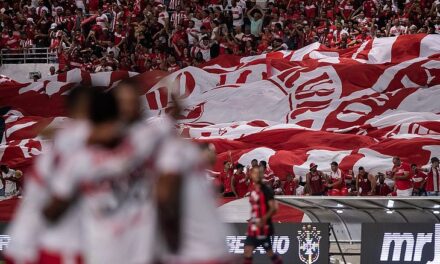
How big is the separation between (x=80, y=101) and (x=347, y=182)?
17514 millimetres

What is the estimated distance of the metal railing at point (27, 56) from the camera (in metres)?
32.8

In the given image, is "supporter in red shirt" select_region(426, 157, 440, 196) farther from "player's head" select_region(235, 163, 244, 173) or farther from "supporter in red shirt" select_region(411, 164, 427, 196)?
"player's head" select_region(235, 163, 244, 173)

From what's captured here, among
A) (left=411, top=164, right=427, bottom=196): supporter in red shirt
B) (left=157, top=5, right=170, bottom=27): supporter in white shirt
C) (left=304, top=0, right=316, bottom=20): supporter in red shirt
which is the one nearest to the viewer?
(left=411, top=164, right=427, bottom=196): supporter in red shirt

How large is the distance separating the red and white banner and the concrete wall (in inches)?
34.3

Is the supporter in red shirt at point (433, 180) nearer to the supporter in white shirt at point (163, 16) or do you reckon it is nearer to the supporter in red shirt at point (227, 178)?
the supporter in red shirt at point (227, 178)

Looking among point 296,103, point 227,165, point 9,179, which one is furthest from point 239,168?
point 296,103

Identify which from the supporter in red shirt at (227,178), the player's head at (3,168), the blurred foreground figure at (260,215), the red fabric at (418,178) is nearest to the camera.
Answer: the blurred foreground figure at (260,215)

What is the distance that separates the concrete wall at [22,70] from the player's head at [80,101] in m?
27.7

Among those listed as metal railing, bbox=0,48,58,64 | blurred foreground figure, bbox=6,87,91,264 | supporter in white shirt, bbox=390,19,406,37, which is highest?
blurred foreground figure, bbox=6,87,91,264

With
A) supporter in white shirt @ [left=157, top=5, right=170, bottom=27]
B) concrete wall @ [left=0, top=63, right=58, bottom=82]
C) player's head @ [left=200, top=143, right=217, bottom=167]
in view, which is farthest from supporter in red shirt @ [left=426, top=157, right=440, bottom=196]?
concrete wall @ [left=0, top=63, right=58, bottom=82]

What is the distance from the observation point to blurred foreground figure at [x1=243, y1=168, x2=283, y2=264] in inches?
548

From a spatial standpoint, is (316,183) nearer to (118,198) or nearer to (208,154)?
(208,154)

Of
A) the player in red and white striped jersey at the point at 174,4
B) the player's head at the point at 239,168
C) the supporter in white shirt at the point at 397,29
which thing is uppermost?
the supporter in white shirt at the point at 397,29

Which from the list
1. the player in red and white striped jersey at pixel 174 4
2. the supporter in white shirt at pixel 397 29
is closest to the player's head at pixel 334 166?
the supporter in white shirt at pixel 397 29
